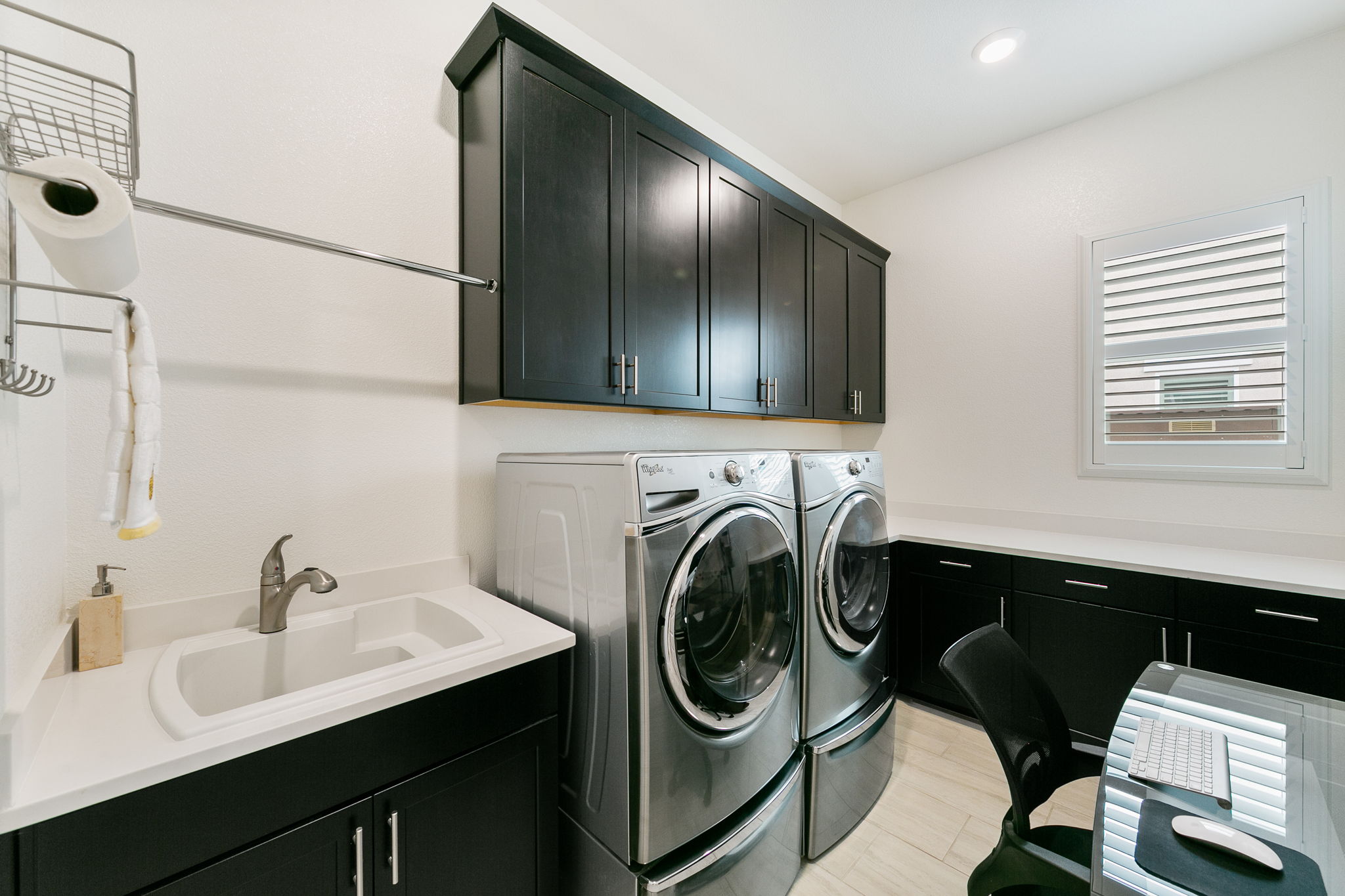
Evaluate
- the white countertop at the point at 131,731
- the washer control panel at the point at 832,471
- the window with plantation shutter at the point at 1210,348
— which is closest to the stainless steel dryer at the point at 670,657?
the washer control panel at the point at 832,471

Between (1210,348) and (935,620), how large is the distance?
1706 millimetres

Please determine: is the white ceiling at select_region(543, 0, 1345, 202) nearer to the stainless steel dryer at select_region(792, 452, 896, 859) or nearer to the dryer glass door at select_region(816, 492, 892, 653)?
the stainless steel dryer at select_region(792, 452, 896, 859)

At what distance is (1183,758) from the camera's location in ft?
3.11

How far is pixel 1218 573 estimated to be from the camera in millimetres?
1890

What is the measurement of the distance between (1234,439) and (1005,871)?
2292mm

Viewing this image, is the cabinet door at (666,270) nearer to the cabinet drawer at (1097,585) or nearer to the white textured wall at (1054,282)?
the cabinet drawer at (1097,585)

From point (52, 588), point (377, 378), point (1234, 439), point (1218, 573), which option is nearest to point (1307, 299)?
point (1234, 439)

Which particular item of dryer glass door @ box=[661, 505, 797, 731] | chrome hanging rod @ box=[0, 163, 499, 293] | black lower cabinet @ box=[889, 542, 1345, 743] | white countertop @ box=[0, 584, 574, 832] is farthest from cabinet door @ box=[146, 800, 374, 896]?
black lower cabinet @ box=[889, 542, 1345, 743]

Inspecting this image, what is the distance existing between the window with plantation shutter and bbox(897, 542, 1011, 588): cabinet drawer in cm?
76

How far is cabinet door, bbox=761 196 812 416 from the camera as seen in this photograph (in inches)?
96.1

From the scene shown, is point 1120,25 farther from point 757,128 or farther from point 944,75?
point 757,128

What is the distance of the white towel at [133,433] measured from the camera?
749mm

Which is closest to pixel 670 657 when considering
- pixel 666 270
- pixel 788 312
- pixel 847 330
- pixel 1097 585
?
pixel 666 270

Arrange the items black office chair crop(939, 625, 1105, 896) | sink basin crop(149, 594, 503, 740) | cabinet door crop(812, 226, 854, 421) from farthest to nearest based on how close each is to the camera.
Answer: cabinet door crop(812, 226, 854, 421) < black office chair crop(939, 625, 1105, 896) < sink basin crop(149, 594, 503, 740)
